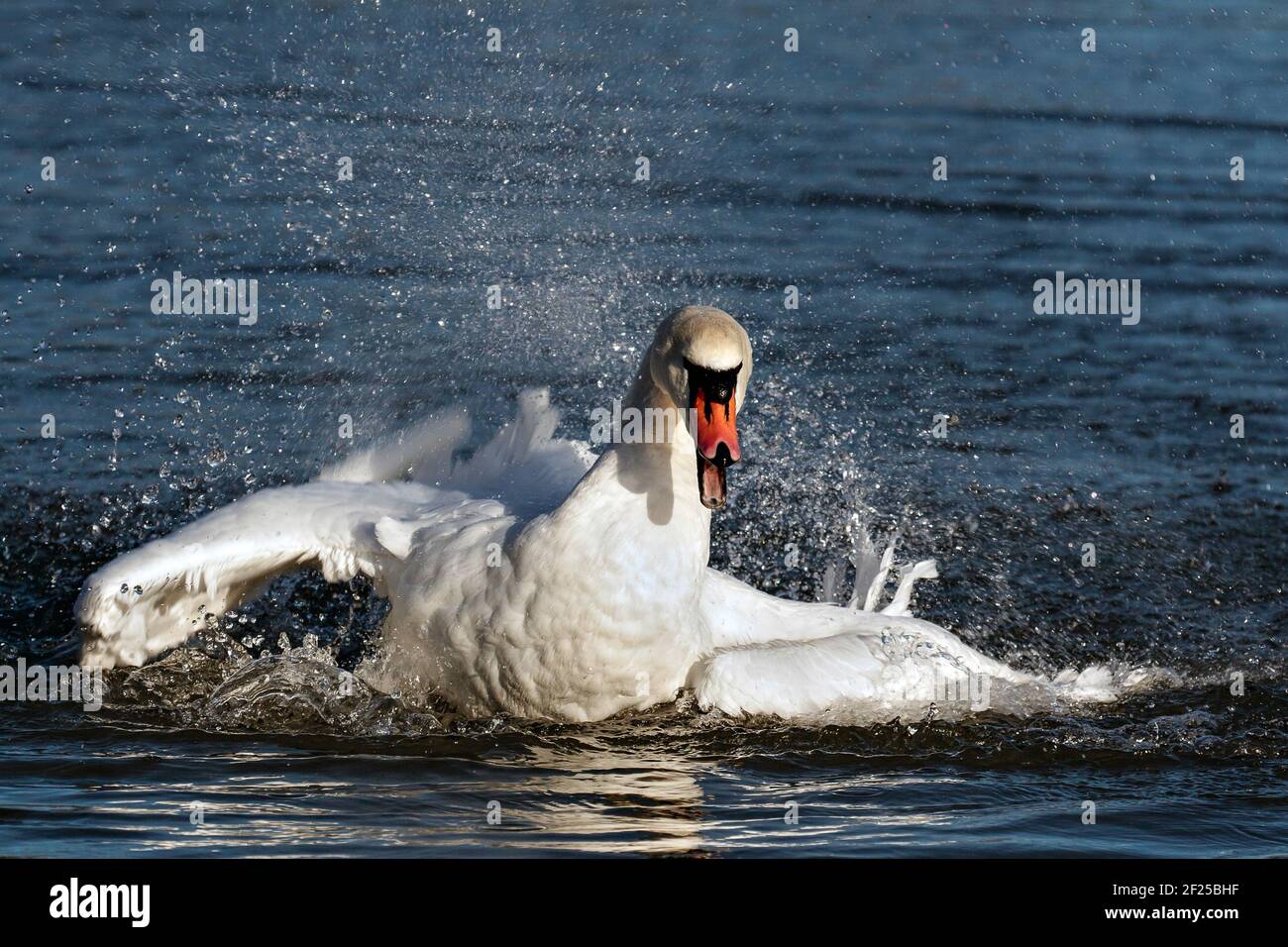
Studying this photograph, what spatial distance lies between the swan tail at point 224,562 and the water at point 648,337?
1.25 feet

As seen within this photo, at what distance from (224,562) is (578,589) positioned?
1.42m

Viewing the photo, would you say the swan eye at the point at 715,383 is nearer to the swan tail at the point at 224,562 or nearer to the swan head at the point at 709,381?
the swan head at the point at 709,381

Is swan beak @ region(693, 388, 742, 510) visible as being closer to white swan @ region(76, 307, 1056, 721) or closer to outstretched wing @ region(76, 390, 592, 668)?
white swan @ region(76, 307, 1056, 721)

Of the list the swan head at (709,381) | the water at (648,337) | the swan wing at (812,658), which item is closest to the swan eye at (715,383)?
the swan head at (709,381)

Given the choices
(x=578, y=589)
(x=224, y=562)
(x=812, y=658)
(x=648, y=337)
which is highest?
(x=648, y=337)

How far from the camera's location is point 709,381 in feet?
19.9

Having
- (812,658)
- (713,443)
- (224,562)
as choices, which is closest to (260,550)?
(224,562)

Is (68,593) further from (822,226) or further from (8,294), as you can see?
(822,226)

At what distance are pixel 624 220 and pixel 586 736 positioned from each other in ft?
24.3

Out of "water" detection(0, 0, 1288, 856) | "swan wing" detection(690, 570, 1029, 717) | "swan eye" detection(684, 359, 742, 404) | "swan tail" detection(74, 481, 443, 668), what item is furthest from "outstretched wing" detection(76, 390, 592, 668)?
"swan eye" detection(684, 359, 742, 404)

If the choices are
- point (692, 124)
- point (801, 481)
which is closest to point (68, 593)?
point (801, 481)

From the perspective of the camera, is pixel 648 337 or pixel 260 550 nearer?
pixel 260 550

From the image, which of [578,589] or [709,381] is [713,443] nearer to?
[709,381]

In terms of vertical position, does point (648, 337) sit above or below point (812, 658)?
above
